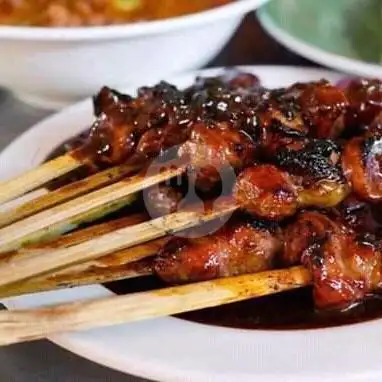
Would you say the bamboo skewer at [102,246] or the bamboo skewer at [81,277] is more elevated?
the bamboo skewer at [102,246]

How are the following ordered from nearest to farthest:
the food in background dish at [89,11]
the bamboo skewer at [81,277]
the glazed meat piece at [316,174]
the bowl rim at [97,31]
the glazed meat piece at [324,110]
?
the bamboo skewer at [81,277] → the glazed meat piece at [316,174] → the glazed meat piece at [324,110] → the bowl rim at [97,31] → the food in background dish at [89,11]

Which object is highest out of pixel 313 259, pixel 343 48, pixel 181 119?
pixel 181 119

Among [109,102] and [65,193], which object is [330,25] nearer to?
[109,102]

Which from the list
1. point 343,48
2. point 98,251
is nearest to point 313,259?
point 98,251

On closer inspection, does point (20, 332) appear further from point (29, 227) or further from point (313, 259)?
point (313, 259)

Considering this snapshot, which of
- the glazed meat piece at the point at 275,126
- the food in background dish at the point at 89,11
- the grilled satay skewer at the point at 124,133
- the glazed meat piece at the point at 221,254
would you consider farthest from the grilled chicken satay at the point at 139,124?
the food in background dish at the point at 89,11

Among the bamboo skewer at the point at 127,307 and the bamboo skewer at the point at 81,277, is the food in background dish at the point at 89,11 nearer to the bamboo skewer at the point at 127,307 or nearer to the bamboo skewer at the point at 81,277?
the bamboo skewer at the point at 81,277

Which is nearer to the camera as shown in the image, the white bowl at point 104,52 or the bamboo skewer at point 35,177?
the bamboo skewer at point 35,177
